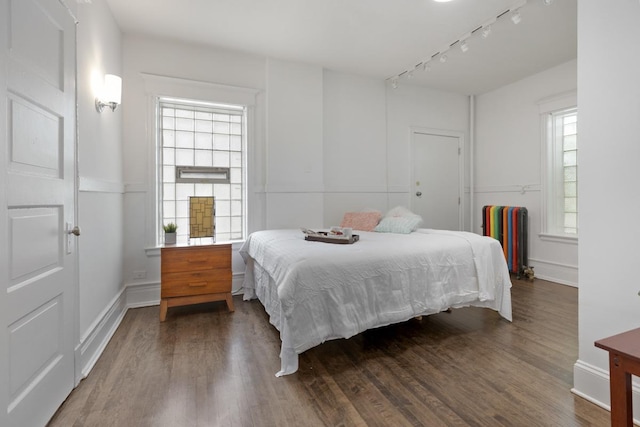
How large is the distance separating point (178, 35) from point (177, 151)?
1184 millimetres

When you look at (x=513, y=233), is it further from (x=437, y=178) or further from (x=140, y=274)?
(x=140, y=274)

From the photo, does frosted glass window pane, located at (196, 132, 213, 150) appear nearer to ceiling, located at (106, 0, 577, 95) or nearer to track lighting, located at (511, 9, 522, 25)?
ceiling, located at (106, 0, 577, 95)

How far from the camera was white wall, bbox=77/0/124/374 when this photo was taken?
6.49ft

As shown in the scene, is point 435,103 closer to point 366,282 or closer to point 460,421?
point 366,282

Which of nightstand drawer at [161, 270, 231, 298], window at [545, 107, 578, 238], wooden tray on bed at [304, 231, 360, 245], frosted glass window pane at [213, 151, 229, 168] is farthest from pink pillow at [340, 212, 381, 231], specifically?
window at [545, 107, 578, 238]

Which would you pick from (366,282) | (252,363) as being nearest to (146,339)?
(252,363)

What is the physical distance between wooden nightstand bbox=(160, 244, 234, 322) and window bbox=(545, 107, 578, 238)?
4195 millimetres

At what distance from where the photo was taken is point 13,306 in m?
1.21

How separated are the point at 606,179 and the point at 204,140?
346 centimetres

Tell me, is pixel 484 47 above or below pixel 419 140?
above

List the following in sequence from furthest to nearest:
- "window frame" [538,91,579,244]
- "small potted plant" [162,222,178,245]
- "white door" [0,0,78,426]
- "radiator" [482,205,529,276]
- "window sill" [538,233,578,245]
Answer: "radiator" [482,205,529,276], "window frame" [538,91,579,244], "window sill" [538,233,578,245], "small potted plant" [162,222,178,245], "white door" [0,0,78,426]

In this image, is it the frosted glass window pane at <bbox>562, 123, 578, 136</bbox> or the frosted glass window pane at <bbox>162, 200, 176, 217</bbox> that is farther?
the frosted glass window pane at <bbox>562, 123, 578, 136</bbox>

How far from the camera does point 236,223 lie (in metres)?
3.68

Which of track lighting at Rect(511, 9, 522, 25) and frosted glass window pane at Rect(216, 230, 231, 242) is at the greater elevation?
track lighting at Rect(511, 9, 522, 25)
